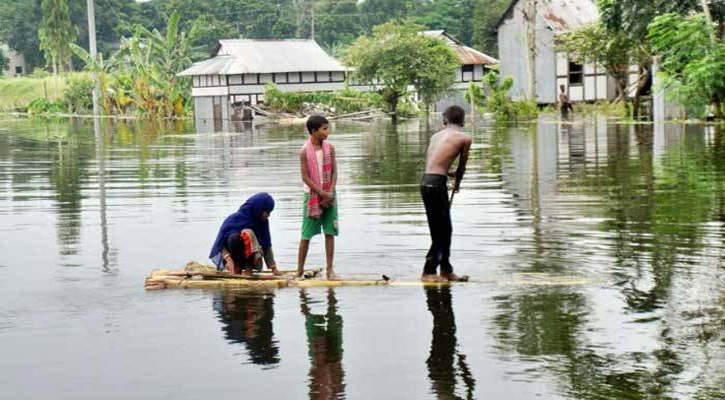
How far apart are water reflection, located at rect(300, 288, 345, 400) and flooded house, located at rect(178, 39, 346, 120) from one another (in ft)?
199

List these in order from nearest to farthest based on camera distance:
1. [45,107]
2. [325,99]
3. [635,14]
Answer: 1. [635,14]
2. [325,99]
3. [45,107]

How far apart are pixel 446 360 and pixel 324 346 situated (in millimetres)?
959

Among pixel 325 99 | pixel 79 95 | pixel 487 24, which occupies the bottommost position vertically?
pixel 325 99

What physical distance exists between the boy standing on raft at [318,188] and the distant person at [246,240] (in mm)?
341

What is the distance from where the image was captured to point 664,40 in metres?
31.7

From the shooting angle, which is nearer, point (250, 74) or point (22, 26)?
point (250, 74)

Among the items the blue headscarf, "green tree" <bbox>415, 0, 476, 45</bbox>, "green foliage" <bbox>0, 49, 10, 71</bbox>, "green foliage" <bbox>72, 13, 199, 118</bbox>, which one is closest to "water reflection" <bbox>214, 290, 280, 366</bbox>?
the blue headscarf

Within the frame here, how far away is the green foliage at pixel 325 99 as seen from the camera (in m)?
64.1

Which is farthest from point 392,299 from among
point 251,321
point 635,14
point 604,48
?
point 604,48

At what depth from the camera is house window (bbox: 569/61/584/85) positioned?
56562 millimetres

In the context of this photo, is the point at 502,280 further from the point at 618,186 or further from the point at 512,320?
the point at 618,186

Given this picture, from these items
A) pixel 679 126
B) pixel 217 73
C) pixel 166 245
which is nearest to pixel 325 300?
pixel 166 245

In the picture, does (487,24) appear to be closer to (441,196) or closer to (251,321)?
(441,196)

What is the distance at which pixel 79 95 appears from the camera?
80.1 metres
